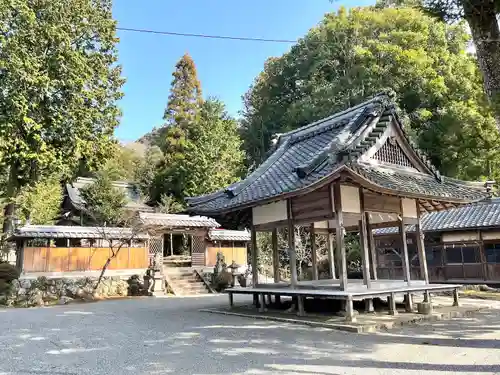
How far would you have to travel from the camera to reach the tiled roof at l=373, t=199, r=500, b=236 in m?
19.1

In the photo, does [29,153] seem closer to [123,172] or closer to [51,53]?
[51,53]

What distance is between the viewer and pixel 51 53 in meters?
22.4

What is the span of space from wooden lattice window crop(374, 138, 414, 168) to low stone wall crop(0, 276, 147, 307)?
13.9 metres

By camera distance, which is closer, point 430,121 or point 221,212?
point 221,212

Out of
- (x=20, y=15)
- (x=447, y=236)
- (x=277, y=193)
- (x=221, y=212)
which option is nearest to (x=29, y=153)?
(x=20, y=15)

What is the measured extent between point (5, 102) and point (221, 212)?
15786mm

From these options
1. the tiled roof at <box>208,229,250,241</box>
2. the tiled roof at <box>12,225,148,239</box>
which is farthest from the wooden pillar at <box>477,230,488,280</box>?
the tiled roof at <box>12,225,148,239</box>

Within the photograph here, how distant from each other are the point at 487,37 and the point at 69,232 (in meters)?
19.9

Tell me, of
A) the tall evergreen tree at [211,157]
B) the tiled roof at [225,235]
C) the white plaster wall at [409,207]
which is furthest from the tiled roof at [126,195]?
the white plaster wall at [409,207]

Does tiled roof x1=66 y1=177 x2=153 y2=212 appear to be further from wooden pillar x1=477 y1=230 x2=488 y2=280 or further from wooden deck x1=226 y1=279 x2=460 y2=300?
wooden pillar x1=477 y1=230 x2=488 y2=280

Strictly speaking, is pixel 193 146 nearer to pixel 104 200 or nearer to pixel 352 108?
pixel 104 200

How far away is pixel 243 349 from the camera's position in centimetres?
670

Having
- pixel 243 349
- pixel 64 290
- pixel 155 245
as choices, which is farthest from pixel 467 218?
pixel 64 290

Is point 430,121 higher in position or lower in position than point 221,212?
higher
